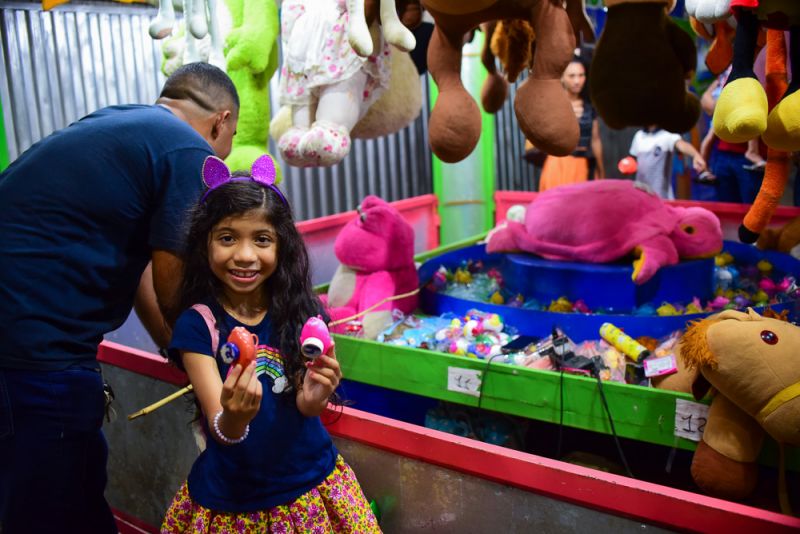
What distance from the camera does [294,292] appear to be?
1390 mm

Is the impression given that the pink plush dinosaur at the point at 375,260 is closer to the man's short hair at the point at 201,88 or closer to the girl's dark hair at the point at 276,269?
the man's short hair at the point at 201,88

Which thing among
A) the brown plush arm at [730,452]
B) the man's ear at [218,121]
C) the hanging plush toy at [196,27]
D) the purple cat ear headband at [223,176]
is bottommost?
the brown plush arm at [730,452]

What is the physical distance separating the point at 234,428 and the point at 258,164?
481 millimetres

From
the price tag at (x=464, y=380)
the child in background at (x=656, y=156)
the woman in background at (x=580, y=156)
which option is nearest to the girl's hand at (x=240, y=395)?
the price tag at (x=464, y=380)

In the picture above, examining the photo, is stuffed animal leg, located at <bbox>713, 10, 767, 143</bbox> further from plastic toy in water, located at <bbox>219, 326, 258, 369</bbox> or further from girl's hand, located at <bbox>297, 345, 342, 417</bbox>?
plastic toy in water, located at <bbox>219, 326, 258, 369</bbox>

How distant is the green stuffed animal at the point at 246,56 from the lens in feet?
7.59

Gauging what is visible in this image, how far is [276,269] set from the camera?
4.54ft

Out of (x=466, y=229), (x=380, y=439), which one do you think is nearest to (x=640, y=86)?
(x=380, y=439)

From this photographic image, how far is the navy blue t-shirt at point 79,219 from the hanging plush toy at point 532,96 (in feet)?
2.24

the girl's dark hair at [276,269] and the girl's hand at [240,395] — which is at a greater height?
the girl's dark hair at [276,269]

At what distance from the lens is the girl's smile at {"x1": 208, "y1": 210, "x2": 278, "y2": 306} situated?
1.32 m

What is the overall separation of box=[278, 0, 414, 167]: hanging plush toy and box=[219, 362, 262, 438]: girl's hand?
1128mm

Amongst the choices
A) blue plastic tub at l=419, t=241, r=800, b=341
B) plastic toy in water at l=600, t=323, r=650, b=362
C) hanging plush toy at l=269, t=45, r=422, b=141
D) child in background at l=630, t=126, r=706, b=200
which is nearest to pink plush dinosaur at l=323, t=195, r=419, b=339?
blue plastic tub at l=419, t=241, r=800, b=341

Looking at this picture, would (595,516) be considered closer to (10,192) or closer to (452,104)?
(452,104)
